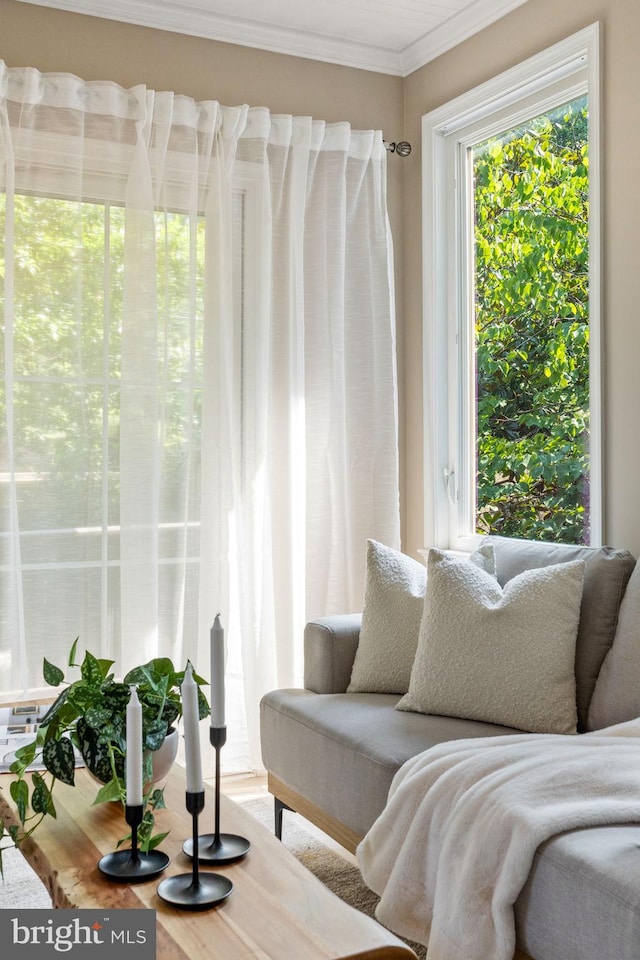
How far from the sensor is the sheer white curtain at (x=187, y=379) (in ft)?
10.5

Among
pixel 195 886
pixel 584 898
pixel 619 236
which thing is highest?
pixel 619 236

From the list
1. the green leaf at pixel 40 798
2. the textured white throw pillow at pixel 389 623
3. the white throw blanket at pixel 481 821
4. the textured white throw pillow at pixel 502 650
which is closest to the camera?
the green leaf at pixel 40 798

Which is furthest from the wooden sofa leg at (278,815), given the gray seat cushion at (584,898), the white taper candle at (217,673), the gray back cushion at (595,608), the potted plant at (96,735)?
the white taper candle at (217,673)

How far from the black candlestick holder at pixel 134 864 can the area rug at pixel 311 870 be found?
3.18 feet

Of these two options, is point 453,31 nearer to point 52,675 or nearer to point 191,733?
point 52,675

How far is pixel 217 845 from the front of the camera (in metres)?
1.54

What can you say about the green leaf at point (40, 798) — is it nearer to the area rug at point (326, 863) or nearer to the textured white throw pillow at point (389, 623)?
the area rug at point (326, 863)

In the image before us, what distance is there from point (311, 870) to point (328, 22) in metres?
3.01

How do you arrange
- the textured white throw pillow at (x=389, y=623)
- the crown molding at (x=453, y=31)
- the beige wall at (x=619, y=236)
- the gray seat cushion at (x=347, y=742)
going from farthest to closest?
the crown molding at (x=453, y=31) < the beige wall at (x=619, y=236) < the textured white throw pillow at (x=389, y=623) < the gray seat cushion at (x=347, y=742)

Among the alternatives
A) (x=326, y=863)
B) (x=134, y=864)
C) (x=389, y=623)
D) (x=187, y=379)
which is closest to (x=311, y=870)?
(x=326, y=863)

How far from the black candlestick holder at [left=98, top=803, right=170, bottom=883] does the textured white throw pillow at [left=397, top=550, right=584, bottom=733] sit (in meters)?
1.09

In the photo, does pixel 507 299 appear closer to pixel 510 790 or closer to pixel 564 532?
pixel 564 532

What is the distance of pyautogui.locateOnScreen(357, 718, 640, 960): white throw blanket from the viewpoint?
5.51 feet

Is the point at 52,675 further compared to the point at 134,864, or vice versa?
the point at 52,675
